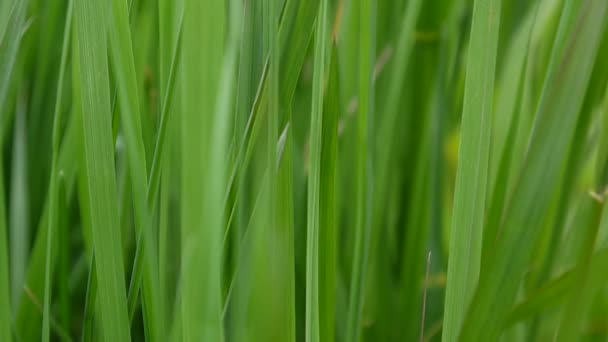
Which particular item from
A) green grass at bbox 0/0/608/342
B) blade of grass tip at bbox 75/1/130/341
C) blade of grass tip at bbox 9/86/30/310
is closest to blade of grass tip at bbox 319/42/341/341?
green grass at bbox 0/0/608/342

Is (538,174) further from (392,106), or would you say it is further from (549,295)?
(392,106)

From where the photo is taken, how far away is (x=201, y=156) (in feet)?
0.75

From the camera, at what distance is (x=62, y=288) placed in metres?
0.48

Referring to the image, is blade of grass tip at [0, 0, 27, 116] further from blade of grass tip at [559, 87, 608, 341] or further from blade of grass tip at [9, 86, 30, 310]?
blade of grass tip at [559, 87, 608, 341]

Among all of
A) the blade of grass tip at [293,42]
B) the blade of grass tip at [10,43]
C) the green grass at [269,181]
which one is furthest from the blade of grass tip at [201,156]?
the blade of grass tip at [10,43]

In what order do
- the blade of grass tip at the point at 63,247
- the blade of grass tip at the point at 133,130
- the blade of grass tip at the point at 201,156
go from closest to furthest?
the blade of grass tip at the point at 201,156, the blade of grass tip at the point at 133,130, the blade of grass tip at the point at 63,247

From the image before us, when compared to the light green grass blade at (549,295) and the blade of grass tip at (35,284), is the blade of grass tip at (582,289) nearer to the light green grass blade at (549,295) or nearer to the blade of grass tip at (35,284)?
the light green grass blade at (549,295)

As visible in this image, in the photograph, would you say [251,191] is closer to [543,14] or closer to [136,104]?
[136,104]

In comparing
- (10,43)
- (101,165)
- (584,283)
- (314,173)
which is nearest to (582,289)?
(584,283)

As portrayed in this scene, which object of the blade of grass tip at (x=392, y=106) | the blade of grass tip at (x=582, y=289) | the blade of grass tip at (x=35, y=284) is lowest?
the blade of grass tip at (x=35, y=284)

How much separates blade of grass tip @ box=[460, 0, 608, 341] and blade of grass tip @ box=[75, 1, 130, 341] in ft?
0.56

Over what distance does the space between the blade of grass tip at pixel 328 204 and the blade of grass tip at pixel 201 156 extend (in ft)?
0.39

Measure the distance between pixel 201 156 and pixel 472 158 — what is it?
0.45 ft

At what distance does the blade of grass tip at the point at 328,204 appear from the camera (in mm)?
359
